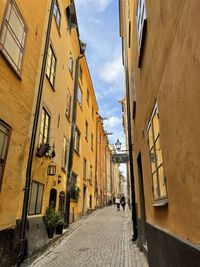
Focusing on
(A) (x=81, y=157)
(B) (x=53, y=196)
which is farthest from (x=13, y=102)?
(A) (x=81, y=157)

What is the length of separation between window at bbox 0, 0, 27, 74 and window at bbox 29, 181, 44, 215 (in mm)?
3794

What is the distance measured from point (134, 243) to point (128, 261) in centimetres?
250

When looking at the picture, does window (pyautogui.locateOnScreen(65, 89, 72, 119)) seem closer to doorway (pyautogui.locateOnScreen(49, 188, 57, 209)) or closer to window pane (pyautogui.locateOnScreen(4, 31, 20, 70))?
doorway (pyautogui.locateOnScreen(49, 188, 57, 209))

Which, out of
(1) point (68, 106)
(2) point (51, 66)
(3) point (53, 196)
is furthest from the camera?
(1) point (68, 106)

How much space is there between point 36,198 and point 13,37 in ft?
17.0

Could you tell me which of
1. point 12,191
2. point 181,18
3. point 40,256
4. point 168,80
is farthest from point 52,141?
point 181,18

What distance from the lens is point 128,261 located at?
6.05m

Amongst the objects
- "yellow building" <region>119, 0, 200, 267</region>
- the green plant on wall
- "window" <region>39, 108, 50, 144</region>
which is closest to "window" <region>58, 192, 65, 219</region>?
the green plant on wall

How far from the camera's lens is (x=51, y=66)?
10.1 metres

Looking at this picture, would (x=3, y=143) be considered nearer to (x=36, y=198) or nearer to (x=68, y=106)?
(x=36, y=198)

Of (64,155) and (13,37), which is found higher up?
(13,37)

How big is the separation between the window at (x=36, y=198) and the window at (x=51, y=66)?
14.8ft

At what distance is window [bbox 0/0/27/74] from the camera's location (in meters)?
6.03

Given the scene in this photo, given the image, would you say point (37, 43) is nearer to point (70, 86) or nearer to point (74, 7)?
point (70, 86)
